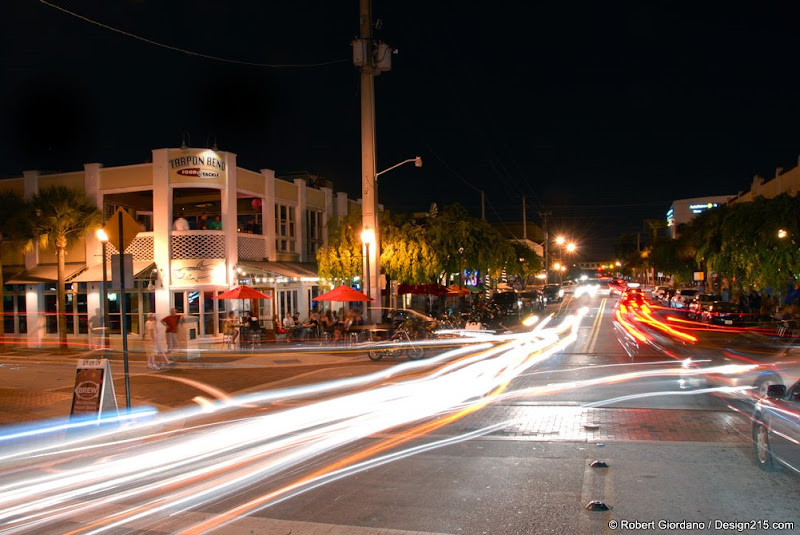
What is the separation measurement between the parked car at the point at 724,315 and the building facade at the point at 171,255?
19.7m

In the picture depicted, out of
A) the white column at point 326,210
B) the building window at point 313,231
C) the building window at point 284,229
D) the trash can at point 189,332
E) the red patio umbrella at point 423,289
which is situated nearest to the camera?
the trash can at point 189,332

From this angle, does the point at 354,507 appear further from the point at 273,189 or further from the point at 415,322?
the point at 273,189

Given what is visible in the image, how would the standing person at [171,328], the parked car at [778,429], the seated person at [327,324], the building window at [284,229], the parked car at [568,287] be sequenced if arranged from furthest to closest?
the parked car at [568,287]
the building window at [284,229]
the seated person at [327,324]
the standing person at [171,328]
the parked car at [778,429]

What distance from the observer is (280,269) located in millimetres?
29391

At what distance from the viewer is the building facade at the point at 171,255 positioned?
26688 millimetres

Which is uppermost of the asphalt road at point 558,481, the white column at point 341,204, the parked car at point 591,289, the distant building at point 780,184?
the distant building at point 780,184

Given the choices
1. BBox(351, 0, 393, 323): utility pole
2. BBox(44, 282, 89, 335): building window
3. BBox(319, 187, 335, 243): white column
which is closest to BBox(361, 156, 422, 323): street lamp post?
BBox(351, 0, 393, 323): utility pole

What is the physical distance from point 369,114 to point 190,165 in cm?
764

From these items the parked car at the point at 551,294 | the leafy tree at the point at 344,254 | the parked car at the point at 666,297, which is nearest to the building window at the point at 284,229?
the leafy tree at the point at 344,254

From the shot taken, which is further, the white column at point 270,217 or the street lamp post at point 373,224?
the white column at point 270,217

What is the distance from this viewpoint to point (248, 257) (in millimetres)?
29203

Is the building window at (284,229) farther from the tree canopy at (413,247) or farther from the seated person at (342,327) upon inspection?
the seated person at (342,327)

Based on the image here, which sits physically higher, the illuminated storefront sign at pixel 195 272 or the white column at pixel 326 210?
the white column at pixel 326 210

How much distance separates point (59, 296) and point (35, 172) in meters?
6.35
